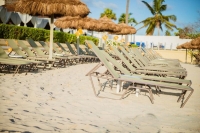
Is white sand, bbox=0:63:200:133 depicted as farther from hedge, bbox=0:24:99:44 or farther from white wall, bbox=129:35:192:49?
white wall, bbox=129:35:192:49

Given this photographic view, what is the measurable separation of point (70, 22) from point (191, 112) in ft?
31.8

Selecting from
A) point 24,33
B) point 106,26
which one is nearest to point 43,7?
point 106,26

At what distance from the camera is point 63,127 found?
2252mm

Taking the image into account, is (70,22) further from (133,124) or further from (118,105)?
(133,124)

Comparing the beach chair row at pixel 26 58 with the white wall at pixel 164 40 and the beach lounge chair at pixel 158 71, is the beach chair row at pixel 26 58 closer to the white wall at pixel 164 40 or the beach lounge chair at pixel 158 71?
the beach lounge chair at pixel 158 71

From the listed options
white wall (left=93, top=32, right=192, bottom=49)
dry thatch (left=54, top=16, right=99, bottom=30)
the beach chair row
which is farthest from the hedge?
white wall (left=93, top=32, right=192, bottom=49)

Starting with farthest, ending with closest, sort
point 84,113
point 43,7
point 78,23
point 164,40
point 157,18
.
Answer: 1. point 157,18
2. point 164,40
3. point 78,23
4. point 43,7
5. point 84,113

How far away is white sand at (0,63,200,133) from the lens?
7.55ft

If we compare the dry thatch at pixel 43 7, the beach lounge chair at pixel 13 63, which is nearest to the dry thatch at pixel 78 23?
the dry thatch at pixel 43 7

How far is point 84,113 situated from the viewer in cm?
282

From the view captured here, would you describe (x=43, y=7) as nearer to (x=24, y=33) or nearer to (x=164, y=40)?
(x=24, y=33)

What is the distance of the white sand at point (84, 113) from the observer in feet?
7.55

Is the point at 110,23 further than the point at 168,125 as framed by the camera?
Yes

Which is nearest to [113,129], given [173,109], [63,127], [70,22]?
[63,127]
